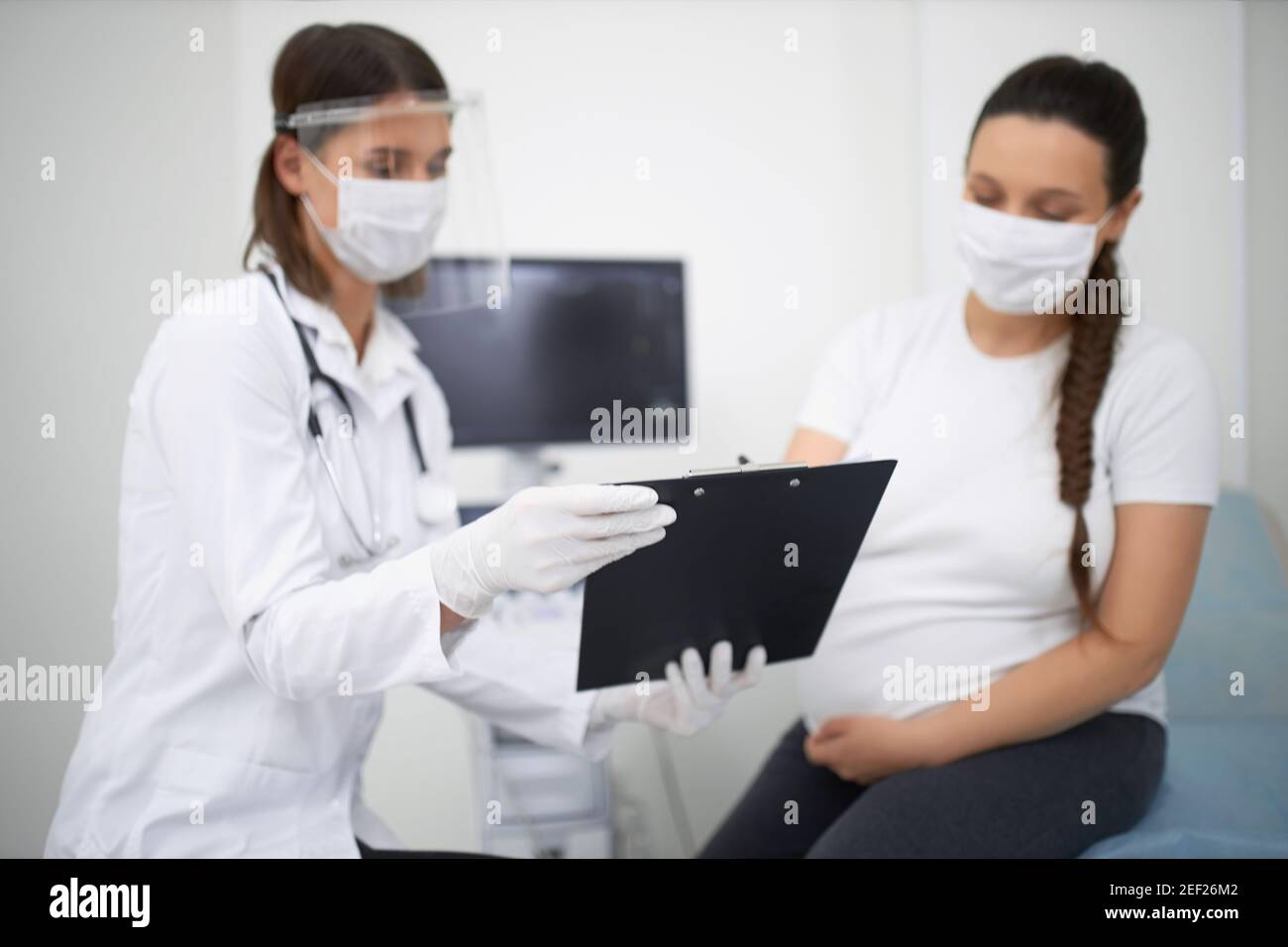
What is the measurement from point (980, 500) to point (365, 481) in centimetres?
73

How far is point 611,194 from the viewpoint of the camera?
205cm

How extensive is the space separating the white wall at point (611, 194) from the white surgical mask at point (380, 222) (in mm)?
486

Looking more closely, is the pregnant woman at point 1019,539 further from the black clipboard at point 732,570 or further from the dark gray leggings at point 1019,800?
the black clipboard at point 732,570

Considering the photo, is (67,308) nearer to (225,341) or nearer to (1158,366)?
(225,341)

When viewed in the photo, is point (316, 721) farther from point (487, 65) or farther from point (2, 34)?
point (487, 65)

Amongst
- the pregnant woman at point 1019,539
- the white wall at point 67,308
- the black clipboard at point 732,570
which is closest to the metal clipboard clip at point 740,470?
the black clipboard at point 732,570

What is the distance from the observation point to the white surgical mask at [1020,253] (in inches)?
43.6

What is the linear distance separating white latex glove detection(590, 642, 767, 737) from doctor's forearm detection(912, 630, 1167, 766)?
0.23m

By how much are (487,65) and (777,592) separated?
147 centimetres

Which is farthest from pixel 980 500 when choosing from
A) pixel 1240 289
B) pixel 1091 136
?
pixel 1240 289

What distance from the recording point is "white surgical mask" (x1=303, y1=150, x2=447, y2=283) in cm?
103

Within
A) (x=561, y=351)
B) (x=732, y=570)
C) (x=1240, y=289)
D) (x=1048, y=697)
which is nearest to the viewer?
(x=732, y=570)

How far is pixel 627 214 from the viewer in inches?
80.9
